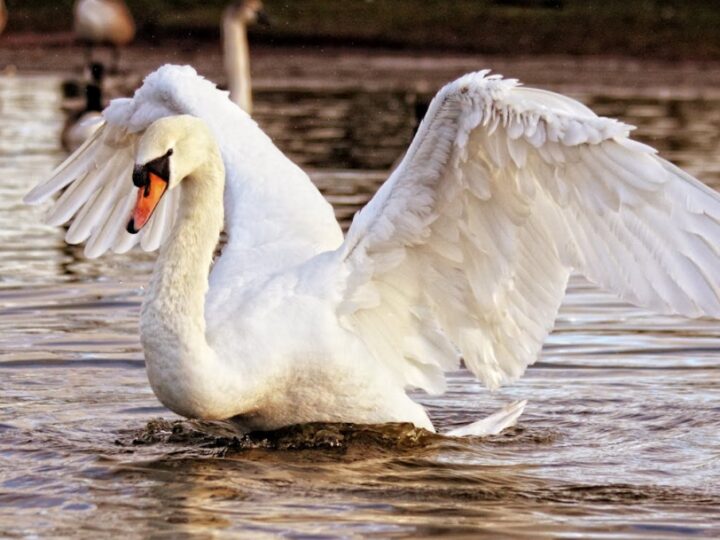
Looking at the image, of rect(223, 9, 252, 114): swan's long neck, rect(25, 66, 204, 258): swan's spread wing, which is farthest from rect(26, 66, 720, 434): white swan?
rect(223, 9, 252, 114): swan's long neck

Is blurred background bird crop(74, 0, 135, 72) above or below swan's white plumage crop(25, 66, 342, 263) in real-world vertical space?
above

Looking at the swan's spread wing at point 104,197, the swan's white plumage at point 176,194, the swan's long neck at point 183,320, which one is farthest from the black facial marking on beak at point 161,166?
the swan's spread wing at point 104,197

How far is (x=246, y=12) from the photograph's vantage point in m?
22.9

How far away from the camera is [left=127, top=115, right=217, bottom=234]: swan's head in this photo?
7070mm

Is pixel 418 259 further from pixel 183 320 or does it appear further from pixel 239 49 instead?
pixel 239 49

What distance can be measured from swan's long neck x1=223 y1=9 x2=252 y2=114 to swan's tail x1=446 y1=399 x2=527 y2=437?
10.5m

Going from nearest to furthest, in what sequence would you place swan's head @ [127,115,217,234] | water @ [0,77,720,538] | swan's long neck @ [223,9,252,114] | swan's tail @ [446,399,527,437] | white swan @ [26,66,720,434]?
water @ [0,77,720,538], swan's head @ [127,115,217,234], white swan @ [26,66,720,434], swan's tail @ [446,399,527,437], swan's long neck @ [223,9,252,114]

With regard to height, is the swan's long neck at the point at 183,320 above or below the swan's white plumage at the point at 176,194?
below

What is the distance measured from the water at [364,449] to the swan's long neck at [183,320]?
1.43ft

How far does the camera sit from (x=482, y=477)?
25.1 ft

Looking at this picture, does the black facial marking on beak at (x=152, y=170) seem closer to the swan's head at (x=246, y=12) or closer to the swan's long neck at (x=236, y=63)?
the swan's long neck at (x=236, y=63)

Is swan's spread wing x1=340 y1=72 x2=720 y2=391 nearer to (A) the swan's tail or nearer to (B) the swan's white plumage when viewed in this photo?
(A) the swan's tail

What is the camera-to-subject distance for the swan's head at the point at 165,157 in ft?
23.2

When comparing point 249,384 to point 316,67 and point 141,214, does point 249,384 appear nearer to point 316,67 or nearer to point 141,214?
point 141,214
